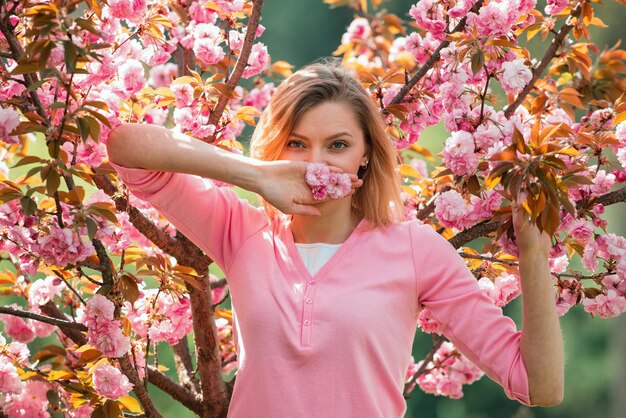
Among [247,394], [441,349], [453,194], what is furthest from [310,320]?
[441,349]

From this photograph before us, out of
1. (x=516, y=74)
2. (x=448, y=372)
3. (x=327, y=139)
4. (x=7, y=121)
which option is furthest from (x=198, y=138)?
(x=448, y=372)

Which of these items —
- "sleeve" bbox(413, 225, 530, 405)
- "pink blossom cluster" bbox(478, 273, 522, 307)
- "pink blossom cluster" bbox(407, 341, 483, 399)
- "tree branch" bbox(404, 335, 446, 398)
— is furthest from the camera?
"pink blossom cluster" bbox(407, 341, 483, 399)

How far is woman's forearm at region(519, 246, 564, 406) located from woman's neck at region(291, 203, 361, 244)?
15.7 inches

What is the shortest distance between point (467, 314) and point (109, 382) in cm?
78

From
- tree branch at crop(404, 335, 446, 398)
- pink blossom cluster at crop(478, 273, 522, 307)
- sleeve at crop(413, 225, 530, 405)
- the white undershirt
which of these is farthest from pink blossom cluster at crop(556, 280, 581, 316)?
tree branch at crop(404, 335, 446, 398)

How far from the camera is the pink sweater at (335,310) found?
1626 mm

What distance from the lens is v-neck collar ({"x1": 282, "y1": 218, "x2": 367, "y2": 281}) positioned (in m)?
1.72

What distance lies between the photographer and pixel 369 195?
1.85m

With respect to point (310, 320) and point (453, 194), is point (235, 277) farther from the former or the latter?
point (453, 194)

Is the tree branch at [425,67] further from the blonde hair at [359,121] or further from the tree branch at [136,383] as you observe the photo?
the tree branch at [136,383]

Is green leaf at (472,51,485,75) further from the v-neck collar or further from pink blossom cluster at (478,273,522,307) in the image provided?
pink blossom cluster at (478,273,522,307)

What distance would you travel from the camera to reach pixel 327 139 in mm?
1736

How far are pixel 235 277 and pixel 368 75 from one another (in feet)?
2.45

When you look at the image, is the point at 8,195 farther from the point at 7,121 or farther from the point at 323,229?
the point at 323,229
